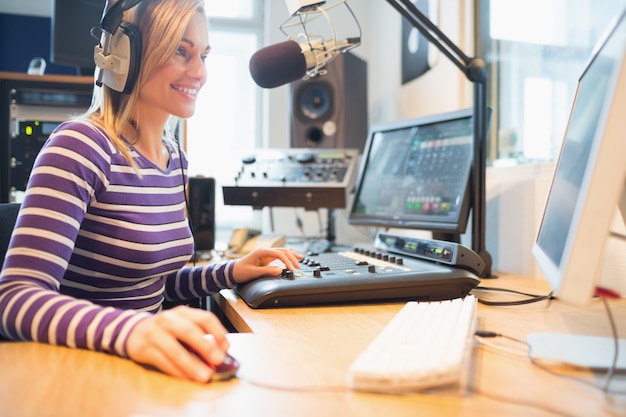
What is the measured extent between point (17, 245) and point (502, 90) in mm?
1437

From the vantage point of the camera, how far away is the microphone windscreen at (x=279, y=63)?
1.28 m

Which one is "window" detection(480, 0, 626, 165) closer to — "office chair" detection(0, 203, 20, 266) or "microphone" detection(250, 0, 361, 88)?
"microphone" detection(250, 0, 361, 88)

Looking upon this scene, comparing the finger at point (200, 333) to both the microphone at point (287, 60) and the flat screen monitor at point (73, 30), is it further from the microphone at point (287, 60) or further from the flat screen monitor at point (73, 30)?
the flat screen monitor at point (73, 30)

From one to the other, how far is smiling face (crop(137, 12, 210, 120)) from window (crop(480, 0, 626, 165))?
83cm

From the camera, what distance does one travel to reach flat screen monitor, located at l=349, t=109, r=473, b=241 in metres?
1.33

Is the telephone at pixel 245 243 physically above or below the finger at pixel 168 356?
above

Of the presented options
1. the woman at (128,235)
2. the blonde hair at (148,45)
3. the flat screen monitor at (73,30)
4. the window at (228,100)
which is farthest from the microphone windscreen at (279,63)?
the window at (228,100)

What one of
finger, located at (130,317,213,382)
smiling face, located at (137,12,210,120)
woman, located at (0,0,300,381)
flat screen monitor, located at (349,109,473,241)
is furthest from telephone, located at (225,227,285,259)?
finger, located at (130,317,213,382)

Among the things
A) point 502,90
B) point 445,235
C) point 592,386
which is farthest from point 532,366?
point 502,90

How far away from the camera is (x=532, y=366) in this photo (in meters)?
0.59

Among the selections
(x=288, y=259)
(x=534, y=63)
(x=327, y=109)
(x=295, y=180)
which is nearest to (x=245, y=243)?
(x=295, y=180)

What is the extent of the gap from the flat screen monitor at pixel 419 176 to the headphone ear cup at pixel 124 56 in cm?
78

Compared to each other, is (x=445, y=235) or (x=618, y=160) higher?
(x=618, y=160)

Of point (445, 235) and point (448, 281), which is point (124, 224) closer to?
point (448, 281)
